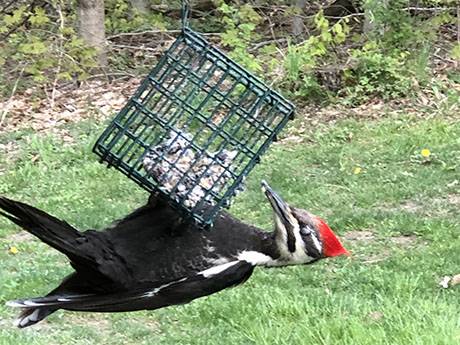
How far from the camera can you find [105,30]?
11047 millimetres

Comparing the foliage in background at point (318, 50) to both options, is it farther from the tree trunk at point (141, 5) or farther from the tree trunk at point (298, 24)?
the tree trunk at point (141, 5)

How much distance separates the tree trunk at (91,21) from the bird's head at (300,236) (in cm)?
748

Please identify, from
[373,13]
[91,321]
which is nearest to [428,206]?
[91,321]

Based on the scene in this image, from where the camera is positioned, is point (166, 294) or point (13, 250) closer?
point (166, 294)

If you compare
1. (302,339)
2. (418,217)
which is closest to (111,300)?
(302,339)

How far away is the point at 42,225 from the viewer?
2.66m

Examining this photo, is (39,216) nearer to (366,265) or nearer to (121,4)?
(366,265)

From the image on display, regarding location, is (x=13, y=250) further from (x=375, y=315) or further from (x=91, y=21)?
(x=91, y=21)

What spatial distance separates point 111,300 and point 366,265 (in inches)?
123

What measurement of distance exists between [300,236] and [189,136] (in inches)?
22.9

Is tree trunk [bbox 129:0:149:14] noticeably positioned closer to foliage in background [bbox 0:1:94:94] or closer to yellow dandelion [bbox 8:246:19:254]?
foliage in background [bbox 0:1:94:94]

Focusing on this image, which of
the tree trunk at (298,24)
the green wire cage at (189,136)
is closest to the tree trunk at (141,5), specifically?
the tree trunk at (298,24)

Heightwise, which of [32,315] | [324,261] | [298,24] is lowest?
[324,261]

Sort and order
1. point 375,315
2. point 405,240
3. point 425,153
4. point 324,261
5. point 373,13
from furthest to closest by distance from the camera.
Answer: point 373,13
point 425,153
point 405,240
point 324,261
point 375,315
